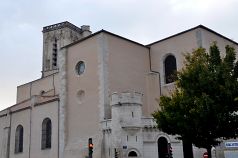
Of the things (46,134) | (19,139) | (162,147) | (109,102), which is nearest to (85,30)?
(19,139)

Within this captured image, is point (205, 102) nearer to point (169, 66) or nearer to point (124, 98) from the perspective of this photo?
point (124, 98)

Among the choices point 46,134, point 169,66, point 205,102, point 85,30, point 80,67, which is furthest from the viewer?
point 85,30

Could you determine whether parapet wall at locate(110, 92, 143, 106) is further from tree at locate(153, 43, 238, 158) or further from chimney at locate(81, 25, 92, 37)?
chimney at locate(81, 25, 92, 37)

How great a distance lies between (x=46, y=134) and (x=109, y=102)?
29.2ft

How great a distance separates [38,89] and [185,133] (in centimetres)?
3043

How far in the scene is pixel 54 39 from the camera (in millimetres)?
53531

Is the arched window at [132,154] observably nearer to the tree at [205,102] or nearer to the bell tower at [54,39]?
the tree at [205,102]

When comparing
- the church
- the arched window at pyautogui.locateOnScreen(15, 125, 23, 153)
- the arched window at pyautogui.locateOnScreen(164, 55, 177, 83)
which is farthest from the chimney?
the arched window at pyautogui.locateOnScreen(164, 55, 177, 83)

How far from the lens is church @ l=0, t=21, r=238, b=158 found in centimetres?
2884

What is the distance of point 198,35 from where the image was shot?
31.8m

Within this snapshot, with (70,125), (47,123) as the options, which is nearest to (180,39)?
(70,125)

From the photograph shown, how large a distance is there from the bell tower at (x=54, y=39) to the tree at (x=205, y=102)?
35.3 meters

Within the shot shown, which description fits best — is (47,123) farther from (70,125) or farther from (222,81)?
(222,81)

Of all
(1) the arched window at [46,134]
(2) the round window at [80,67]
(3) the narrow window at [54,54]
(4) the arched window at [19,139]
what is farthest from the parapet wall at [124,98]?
(3) the narrow window at [54,54]
